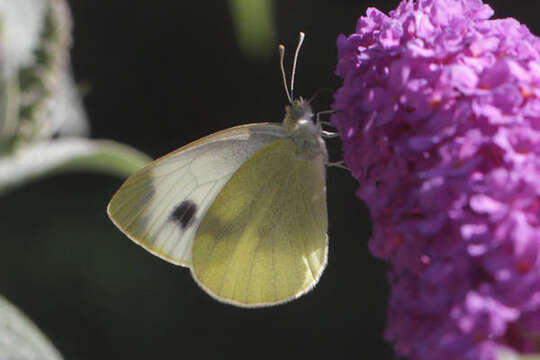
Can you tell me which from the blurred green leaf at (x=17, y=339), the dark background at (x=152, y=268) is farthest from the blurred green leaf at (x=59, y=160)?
the dark background at (x=152, y=268)

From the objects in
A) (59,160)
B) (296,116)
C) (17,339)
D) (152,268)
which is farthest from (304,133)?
(152,268)

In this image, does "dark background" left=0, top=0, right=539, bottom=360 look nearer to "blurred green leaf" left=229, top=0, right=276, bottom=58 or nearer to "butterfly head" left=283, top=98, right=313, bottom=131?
"blurred green leaf" left=229, top=0, right=276, bottom=58

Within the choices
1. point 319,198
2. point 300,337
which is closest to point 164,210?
point 319,198

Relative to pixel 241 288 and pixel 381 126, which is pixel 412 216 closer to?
pixel 381 126

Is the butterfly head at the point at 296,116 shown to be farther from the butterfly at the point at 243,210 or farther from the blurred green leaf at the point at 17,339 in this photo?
the blurred green leaf at the point at 17,339

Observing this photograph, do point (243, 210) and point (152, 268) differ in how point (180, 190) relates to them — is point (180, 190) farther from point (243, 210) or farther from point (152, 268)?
point (152, 268)
